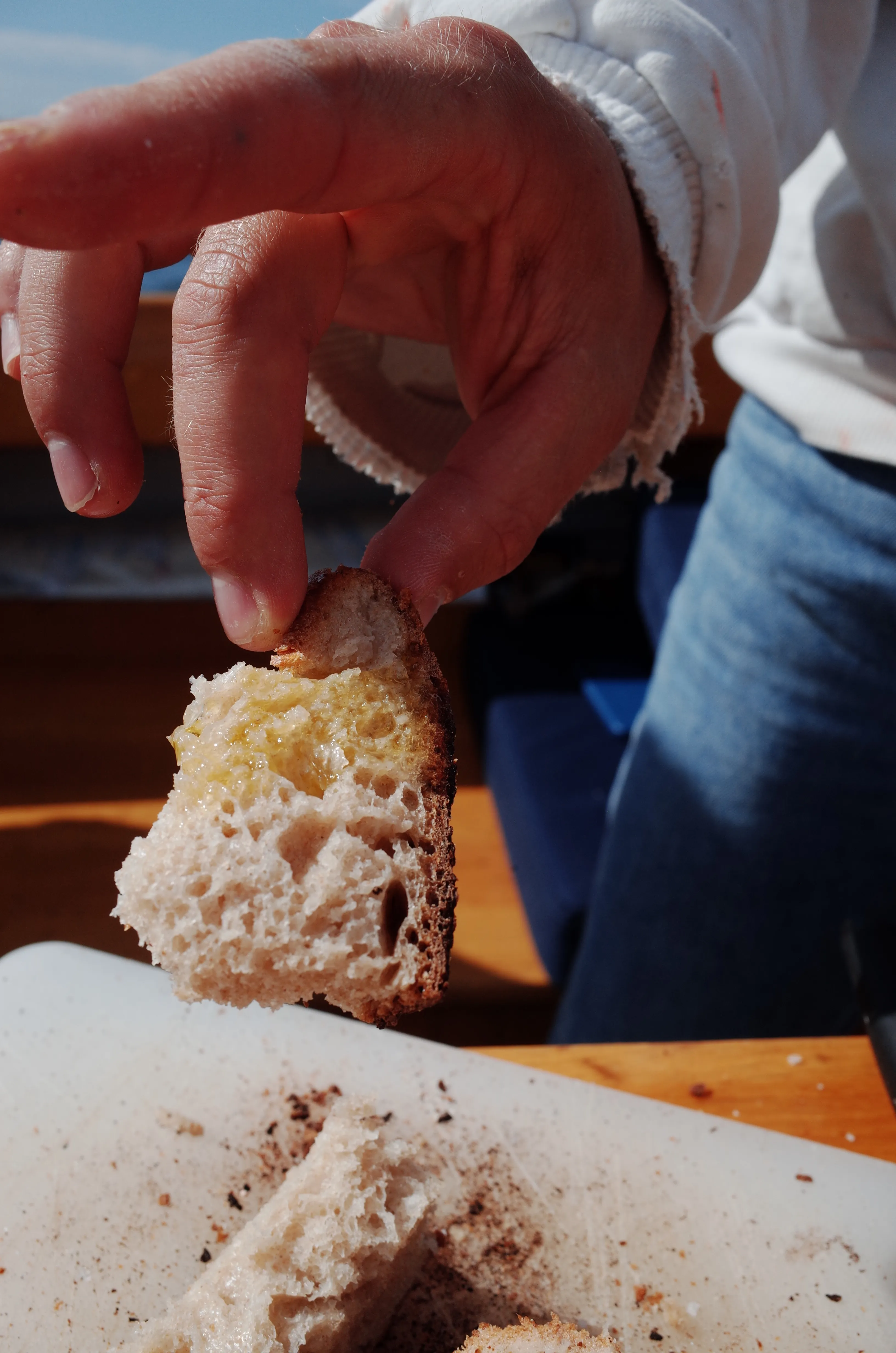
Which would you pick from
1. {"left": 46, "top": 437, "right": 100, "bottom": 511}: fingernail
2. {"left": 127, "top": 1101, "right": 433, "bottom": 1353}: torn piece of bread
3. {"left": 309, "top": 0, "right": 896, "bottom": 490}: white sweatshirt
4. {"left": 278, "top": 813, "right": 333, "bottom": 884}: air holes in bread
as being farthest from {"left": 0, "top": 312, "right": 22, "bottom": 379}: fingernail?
{"left": 127, "top": 1101, "right": 433, "bottom": 1353}: torn piece of bread

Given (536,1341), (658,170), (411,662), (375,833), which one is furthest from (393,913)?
(658,170)

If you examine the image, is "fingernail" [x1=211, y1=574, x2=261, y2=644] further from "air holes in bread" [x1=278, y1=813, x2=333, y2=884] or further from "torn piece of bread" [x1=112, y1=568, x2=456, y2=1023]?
"air holes in bread" [x1=278, y1=813, x2=333, y2=884]

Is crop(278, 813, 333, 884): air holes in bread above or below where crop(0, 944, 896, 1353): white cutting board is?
above

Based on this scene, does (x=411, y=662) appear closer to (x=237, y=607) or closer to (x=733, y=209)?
(x=237, y=607)

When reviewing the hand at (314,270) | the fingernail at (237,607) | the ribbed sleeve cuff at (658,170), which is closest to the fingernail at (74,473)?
the hand at (314,270)

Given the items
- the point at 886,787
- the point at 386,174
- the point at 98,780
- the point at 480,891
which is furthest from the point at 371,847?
the point at 98,780

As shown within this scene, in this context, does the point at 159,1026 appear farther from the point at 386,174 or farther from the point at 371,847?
the point at 386,174
